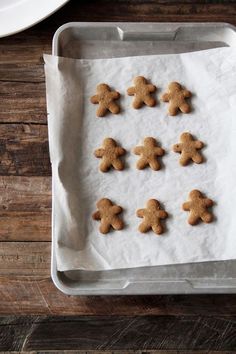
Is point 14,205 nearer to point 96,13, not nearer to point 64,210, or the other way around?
point 64,210

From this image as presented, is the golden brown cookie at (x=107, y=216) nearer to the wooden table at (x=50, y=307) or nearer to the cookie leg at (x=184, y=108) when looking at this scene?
the wooden table at (x=50, y=307)

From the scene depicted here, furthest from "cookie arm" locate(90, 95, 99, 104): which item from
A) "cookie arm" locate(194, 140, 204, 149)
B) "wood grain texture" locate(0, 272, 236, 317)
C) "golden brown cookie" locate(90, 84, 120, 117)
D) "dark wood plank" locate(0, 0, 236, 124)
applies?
"wood grain texture" locate(0, 272, 236, 317)

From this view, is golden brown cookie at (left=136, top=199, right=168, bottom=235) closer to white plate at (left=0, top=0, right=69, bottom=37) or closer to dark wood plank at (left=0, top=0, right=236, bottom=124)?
dark wood plank at (left=0, top=0, right=236, bottom=124)

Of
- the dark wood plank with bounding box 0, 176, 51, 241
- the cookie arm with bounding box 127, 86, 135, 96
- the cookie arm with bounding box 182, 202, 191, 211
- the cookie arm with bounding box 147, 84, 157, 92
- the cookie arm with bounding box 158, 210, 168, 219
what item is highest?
the cookie arm with bounding box 147, 84, 157, 92

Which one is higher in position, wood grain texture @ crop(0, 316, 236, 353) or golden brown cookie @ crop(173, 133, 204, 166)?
golden brown cookie @ crop(173, 133, 204, 166)

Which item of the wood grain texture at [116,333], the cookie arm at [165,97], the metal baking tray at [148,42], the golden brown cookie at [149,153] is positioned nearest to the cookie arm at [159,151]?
the golden brown cookie at [149,153]

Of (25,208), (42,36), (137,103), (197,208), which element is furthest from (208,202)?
(42,36)
